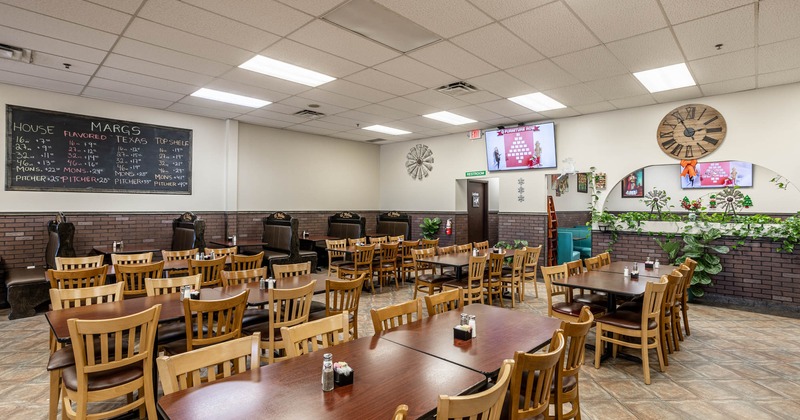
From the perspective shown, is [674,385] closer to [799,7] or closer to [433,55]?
[799,7]

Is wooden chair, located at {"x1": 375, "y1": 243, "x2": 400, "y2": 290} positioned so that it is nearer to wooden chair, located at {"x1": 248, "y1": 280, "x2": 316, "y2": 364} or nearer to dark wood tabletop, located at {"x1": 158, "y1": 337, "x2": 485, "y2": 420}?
wooden chair, located at {"x1": 248, "y1": 280, "x2": 316, "y2": 364}

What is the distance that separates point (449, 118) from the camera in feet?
26.8

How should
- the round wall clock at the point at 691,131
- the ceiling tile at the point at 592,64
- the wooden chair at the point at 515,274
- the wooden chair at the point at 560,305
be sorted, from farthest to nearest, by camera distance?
the round wall clock at the point at 691,131 → the wooden chair at the point at 515,274 → the ceiling tile at the point at 592,64 → the wooden chair at the point at 560,305

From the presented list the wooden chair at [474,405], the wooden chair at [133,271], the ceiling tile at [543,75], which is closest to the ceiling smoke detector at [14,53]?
the wooden chair at [133,271]

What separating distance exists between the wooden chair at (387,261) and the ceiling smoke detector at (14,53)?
5.41 meters

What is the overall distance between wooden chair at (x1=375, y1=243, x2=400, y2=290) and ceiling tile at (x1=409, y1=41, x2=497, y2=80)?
3268 millimetres

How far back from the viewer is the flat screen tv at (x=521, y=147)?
8094 millimetres

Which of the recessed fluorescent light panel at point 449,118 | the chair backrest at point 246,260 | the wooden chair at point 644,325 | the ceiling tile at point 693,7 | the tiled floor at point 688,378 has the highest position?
the recessed fluorescent light panel at point 449,118

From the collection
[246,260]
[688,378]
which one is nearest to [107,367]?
[246,260]

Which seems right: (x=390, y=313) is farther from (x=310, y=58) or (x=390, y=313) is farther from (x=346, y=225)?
(x=346, y=225)

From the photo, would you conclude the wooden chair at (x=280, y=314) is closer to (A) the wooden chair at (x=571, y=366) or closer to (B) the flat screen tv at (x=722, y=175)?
(A) the wooden chair at (x=571, y=366)

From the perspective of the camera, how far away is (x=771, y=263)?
591cm

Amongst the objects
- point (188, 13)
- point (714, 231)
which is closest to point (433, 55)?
point (188, 13)

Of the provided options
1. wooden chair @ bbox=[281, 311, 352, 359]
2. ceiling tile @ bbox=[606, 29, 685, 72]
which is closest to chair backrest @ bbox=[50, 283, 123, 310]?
wooden chair @ bbox=[281, 311, 352, 359]
